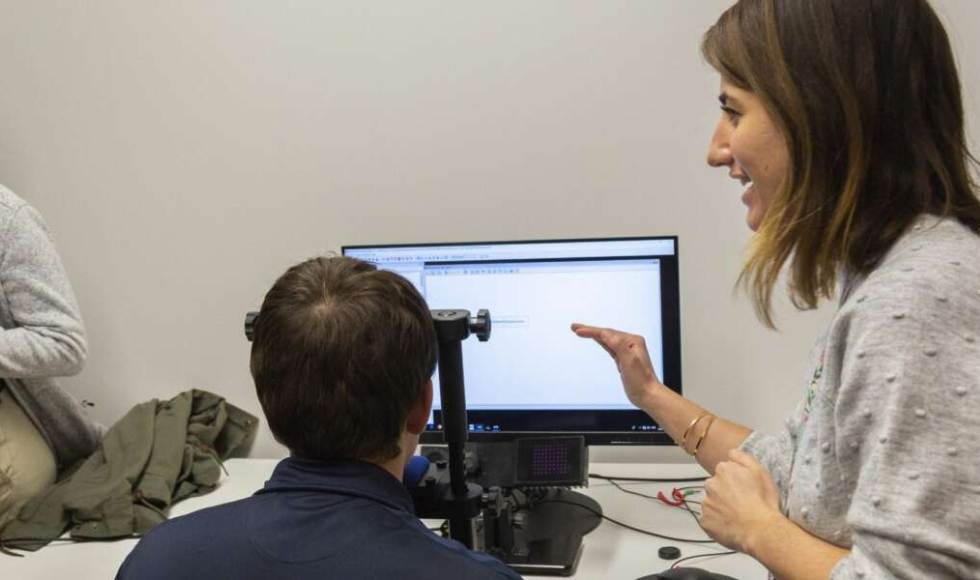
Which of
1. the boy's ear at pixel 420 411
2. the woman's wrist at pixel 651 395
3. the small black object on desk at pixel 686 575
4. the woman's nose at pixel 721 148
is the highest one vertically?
the woman's nose at pixel 721 148

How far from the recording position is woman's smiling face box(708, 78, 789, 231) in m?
1.01

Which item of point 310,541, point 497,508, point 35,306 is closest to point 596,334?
point 497,508

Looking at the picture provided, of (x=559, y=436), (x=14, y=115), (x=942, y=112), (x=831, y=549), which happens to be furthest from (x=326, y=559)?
(x=14, y=115)

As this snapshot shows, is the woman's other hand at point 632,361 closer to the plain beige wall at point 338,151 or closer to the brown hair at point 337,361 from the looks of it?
the plain beige wall at point 338,151

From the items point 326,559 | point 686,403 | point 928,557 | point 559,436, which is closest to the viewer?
point 928,557

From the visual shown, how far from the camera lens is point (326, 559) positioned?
0.90m

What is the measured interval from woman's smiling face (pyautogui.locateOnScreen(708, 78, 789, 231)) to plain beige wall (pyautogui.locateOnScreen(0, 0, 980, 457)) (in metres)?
0.83

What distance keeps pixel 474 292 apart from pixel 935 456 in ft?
3.80

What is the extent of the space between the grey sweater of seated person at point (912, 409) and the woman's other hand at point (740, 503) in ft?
0.41

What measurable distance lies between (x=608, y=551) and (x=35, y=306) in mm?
1269

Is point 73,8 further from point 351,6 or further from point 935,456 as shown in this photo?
point 935,456

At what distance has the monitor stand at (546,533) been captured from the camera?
1578mm

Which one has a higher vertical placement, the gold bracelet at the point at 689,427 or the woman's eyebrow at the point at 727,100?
the woman's eyebrow at the point at 727,100

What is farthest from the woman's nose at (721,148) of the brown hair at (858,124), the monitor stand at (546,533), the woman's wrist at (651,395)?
the monitor stand at (546,533)
